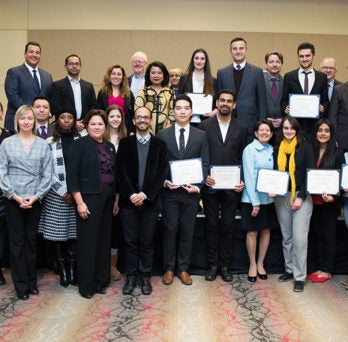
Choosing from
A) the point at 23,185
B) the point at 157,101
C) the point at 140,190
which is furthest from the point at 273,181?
the point at 23,185

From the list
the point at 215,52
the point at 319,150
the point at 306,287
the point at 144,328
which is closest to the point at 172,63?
the point at 215,52

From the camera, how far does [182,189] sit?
3816 mm

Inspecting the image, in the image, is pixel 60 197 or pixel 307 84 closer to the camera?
pixel 60 197

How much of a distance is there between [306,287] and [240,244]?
70cm

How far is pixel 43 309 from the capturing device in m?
3.32

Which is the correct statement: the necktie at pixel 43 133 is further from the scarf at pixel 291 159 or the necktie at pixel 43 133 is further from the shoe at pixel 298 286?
the shoe at pixel 298 286

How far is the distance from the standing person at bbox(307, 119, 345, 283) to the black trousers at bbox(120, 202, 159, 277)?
146cm

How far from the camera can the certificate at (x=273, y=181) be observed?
3.75 meters

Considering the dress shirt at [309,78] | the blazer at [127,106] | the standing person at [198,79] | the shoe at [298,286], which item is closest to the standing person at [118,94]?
the blazer at [127,106]

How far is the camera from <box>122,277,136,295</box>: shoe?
3641mm

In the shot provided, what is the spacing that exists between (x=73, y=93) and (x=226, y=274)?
7.79 feet

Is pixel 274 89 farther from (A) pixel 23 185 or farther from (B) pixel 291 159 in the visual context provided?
(A) pixel 23 185

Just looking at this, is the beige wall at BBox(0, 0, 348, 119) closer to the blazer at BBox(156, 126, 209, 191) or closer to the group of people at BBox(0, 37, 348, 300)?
the group of people at BBox(0, 37, 348, 300)

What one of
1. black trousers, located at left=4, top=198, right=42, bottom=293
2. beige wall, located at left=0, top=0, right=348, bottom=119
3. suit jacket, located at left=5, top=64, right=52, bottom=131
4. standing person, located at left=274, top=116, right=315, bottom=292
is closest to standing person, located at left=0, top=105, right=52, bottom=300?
black trousers, located at left=4, top=198, right=42, bottom=293
